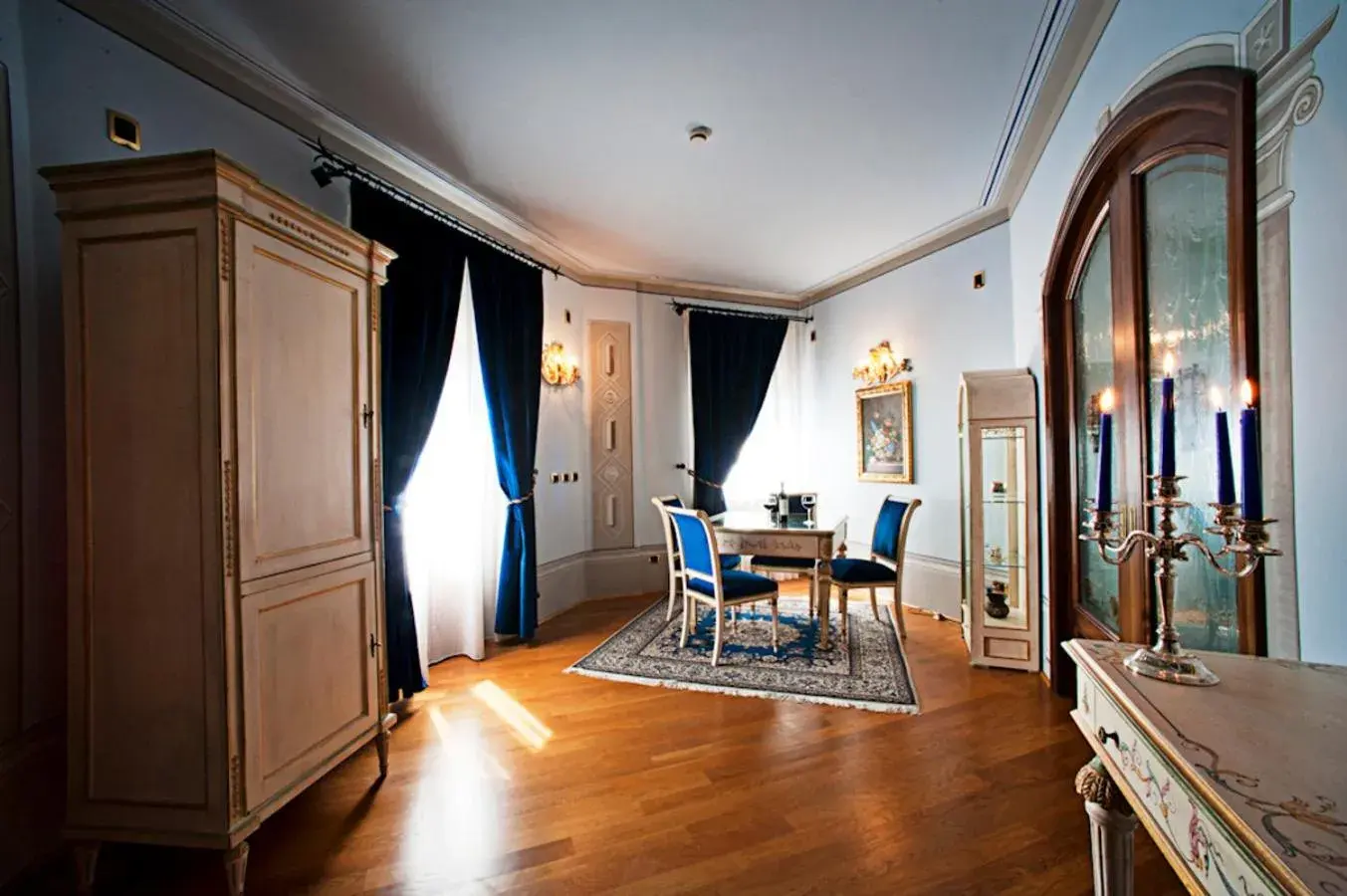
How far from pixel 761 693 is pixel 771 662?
0.43 meters

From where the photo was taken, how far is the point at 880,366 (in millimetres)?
4852

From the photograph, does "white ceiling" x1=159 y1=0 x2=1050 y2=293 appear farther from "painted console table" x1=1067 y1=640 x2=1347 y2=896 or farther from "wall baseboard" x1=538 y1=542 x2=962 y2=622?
"wall baseboard" x1=538 y1=542 x2=962 y2=622

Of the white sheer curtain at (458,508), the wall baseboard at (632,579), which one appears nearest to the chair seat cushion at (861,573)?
the wall baseboard at (632,579)

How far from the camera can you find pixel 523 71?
95.0 inches

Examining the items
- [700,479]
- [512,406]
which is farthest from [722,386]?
[512,406]

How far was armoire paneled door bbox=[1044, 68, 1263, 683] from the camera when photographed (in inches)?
54.1

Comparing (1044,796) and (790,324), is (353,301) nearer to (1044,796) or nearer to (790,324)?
(1044,796)

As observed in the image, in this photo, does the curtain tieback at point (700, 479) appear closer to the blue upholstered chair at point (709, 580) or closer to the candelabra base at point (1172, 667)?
the blue upholstered chair at point (709, 580)

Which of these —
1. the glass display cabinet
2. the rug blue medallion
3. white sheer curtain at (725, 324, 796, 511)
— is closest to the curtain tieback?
white sheer curtain at (725, 324, 796, 511)

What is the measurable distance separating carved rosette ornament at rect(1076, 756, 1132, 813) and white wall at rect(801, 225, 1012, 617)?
330 centimetres

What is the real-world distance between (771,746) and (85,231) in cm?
303

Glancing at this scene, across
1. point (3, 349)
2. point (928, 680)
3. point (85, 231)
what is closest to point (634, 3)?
point (85, 231)

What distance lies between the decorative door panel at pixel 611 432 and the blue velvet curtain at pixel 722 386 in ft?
2.27

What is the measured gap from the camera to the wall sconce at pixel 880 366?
4.73 metres
